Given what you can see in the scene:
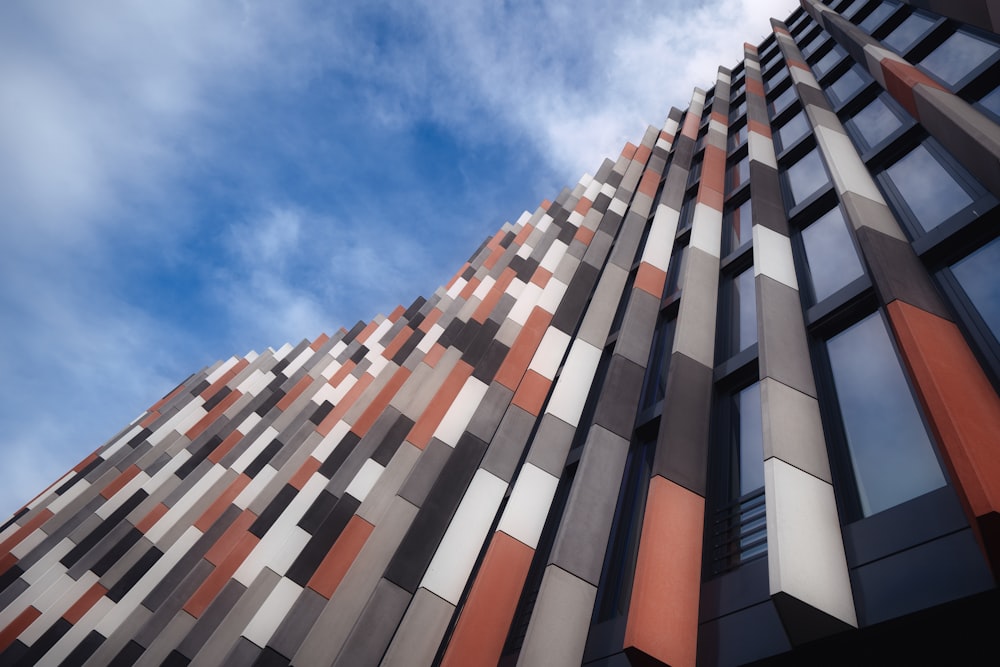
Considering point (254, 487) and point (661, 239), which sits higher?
point (661, 239)

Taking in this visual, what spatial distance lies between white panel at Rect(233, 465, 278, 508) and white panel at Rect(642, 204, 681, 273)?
14.2m

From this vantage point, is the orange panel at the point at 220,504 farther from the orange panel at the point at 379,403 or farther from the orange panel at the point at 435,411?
the orange panel at the point at 435,411

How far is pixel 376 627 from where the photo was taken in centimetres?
739

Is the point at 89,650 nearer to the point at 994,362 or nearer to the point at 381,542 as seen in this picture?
the point at 381,542

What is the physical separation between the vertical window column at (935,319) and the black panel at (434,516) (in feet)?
21.0

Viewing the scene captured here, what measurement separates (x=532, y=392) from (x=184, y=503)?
666 inches

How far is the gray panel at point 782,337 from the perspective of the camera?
22.4 ft

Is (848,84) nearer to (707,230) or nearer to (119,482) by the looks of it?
(707,230)

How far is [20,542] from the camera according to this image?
21.5 m

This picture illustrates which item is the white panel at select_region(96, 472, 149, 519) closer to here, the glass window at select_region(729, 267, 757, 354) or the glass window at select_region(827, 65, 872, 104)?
the glass window at select_region(729, 267, 757, 354)

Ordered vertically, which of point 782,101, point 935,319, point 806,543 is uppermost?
point 782,101

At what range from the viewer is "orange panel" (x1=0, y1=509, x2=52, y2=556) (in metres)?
21.2

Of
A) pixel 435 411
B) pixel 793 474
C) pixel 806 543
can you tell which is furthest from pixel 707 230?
pixel 806 543

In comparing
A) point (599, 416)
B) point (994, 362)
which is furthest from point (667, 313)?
point (994, 362)
